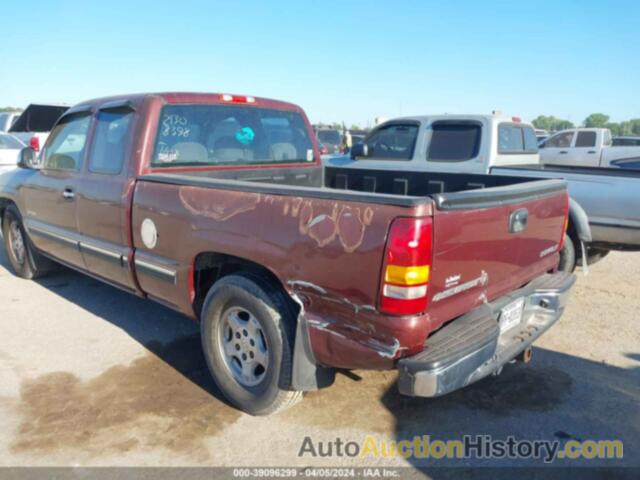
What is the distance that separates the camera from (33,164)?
5020 mm

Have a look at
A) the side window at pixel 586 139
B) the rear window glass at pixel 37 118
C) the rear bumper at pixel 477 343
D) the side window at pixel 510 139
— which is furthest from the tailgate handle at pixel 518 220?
the rear window glass at pixel 37 118

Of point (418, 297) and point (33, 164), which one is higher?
point (33, 164)

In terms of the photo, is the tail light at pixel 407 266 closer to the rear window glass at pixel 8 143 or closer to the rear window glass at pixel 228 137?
the rear window glass at pixel 228 137

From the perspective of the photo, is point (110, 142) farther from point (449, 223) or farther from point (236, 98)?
point (449, 223)

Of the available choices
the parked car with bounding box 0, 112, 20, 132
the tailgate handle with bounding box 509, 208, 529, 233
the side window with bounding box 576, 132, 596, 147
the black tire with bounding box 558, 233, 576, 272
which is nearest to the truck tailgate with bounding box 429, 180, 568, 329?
the tailgate handle with bounding box 509, 208, 529, 233

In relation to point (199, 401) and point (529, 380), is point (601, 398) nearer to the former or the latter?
point (529, 380)

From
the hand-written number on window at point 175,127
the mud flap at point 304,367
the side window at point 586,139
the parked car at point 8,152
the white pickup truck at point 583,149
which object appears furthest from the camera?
the side window at point 586,139

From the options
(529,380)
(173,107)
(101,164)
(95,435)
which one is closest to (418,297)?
(529,380)

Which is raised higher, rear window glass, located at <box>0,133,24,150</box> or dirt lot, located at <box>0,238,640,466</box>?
rear window glass, located at <box>0,133,24,150</box>

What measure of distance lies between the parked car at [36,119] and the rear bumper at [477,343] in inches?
595

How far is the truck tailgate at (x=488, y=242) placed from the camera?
8.09 ft

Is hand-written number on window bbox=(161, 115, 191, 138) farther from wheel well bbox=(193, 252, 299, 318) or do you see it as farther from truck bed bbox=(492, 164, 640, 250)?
truck bed bbox=(492, 164, 640, 250)

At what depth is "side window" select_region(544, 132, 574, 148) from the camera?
14.9 m

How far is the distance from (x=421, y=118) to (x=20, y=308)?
5427mm
